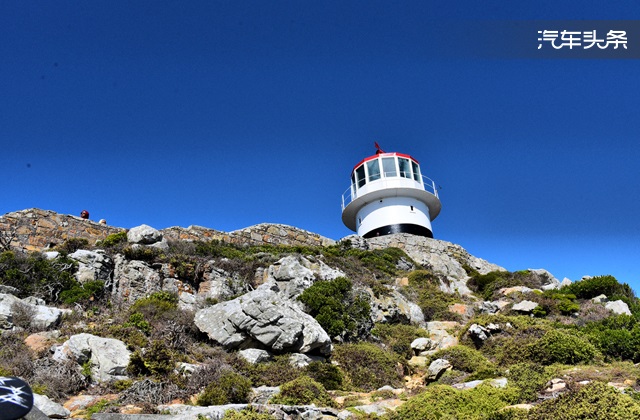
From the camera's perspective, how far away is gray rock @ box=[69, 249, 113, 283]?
584 inches

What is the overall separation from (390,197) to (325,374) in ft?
68.9

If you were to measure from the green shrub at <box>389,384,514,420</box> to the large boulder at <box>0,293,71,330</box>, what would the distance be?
8.23 metres

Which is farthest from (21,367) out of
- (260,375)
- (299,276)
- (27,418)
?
(299,276)

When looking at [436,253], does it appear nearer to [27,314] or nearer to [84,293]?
[84,293]

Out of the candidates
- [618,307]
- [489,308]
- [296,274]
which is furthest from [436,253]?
[296,274]

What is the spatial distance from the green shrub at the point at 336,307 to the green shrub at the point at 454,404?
5226 mm

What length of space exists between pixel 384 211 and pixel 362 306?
16.2 m

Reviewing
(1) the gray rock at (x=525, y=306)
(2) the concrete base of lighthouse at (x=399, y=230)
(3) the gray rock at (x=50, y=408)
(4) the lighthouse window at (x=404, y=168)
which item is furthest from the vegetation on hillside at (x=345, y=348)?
(4) the lighthouse window at (x=404, y=168)

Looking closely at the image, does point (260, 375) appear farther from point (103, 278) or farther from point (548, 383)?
point (103, 278)

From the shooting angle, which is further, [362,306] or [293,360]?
[362,306]

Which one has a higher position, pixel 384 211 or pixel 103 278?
pixel 384 211

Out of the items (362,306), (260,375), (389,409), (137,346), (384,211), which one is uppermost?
(384,211)

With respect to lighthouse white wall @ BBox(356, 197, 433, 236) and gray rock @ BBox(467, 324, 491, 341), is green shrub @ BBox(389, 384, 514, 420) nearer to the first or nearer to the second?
gray rock @ BBox(467, 324, 491, 341)

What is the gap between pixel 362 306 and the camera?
14.6 meters
